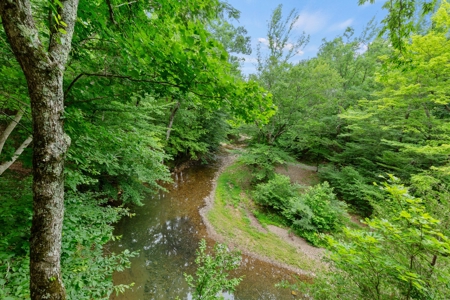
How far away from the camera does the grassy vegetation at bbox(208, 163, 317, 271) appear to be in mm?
6465

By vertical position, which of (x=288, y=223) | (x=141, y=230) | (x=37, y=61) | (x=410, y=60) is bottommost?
(x=141, y=230)

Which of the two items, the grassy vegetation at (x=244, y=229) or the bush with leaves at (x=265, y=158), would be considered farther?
the bush with leaves at (x=265, y=158)

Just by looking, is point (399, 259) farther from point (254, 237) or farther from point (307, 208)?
point (307, 208)

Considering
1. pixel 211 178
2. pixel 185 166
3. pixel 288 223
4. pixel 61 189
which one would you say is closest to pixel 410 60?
pixel 61 189

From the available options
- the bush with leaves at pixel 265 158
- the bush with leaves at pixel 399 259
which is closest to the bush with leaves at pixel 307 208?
the bush with leaves at pixel 265 158

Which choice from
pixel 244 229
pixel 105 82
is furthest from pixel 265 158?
pixel 105 82

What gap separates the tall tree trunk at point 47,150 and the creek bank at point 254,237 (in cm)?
592

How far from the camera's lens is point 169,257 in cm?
568

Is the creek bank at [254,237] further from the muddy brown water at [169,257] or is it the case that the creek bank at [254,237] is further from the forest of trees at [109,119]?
the forest of trees at [109,119]

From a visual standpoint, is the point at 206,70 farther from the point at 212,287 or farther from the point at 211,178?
the point at 211,178

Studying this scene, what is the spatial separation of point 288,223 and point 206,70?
8.31 metres

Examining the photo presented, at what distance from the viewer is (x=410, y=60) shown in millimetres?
2398

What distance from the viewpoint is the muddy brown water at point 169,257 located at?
466 centimetres

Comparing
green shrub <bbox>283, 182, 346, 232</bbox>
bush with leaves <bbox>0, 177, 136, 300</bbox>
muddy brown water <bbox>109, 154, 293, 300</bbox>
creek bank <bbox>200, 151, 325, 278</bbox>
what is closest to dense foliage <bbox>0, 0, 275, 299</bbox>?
bush with leaves <bbox>0, 177, 136, 300</bbox>
